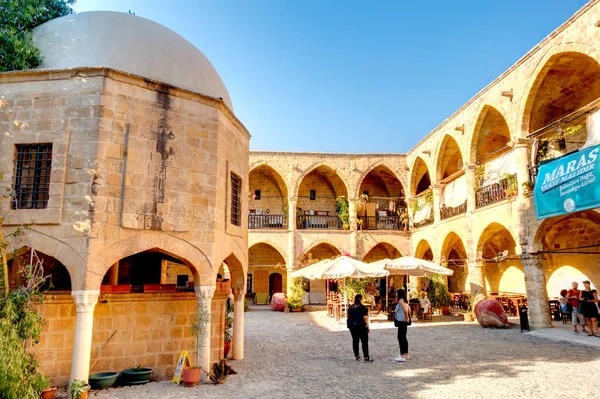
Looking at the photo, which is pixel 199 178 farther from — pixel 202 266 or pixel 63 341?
pixel 63 341

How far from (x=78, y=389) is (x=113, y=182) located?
2.74 m

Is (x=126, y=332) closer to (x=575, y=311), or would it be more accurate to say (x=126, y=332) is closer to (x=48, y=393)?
(x=48, y=393)

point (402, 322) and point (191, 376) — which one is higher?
point (402, 322)

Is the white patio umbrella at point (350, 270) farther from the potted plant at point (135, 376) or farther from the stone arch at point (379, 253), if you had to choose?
the stone arch at point (379, 253)

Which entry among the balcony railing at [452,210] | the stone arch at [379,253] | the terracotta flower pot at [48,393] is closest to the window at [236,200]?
the terracotta flower pot at [48,393]

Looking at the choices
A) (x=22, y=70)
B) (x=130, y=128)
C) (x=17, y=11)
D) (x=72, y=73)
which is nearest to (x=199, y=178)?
(x=130, y=128)

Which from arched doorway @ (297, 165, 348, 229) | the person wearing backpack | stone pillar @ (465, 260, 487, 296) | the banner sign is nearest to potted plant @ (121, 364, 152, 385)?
the person wearing backpack

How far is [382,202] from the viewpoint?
2233 centimetres

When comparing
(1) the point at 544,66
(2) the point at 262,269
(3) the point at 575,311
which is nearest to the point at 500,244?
(3) the point at 575,311

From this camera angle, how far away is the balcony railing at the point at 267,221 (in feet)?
64.7

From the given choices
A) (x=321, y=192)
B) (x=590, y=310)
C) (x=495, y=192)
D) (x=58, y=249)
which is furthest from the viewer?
(x=321, y=192)

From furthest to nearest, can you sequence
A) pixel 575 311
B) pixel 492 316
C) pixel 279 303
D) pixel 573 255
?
pixel 279 303 → pixel 573 255 → pixel 492 316 → pixel 575 311

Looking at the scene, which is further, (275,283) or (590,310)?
(275,283)

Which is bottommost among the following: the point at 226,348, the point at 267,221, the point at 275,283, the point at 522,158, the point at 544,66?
the point at 226,348
